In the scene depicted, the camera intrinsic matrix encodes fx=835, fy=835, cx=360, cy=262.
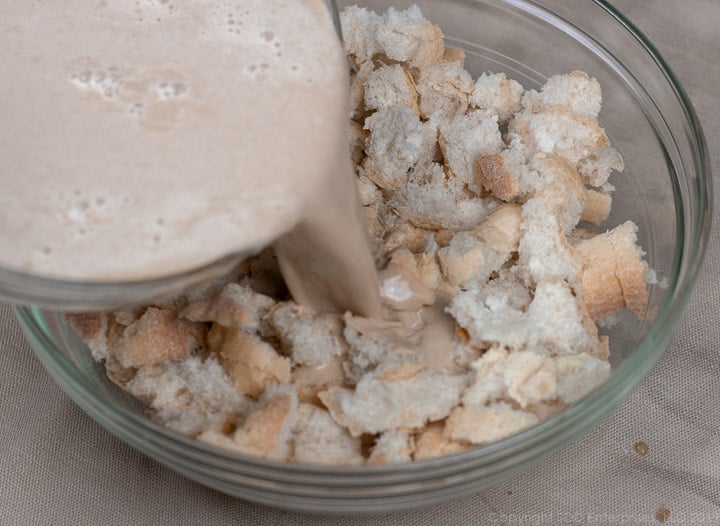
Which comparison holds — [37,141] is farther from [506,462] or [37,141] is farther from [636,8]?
[636,8]

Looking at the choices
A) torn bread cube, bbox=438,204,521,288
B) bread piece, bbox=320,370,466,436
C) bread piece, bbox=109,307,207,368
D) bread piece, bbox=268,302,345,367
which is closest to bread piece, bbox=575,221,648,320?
torn bread cube, bbox=438,204,521,288

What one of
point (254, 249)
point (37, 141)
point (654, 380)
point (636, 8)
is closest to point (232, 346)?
point (254, 249)

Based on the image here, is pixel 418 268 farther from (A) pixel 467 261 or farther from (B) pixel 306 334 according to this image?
(B) pixel 306 334

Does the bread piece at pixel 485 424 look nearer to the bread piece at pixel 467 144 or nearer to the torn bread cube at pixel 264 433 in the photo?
the torn bread cube at pixel 264 433

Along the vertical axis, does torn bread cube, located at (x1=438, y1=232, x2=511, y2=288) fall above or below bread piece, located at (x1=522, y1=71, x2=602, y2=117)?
below

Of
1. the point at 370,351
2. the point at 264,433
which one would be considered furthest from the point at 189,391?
the point at 370,351

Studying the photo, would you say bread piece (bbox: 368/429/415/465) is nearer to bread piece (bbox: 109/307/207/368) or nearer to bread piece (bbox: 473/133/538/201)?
bread piece (bbox: 109/307/207/368)
